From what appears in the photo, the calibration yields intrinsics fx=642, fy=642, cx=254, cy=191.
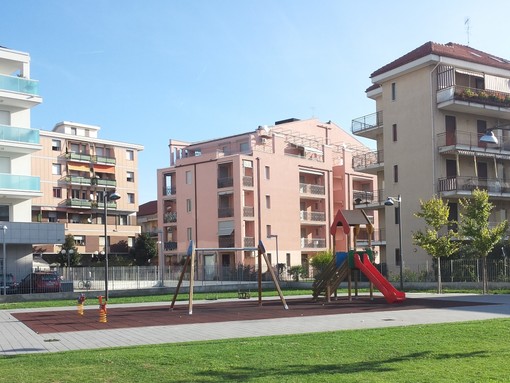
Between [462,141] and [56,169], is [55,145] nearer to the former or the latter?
[56,169]

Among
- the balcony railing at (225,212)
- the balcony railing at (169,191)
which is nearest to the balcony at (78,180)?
the balcony railing at (169,191)

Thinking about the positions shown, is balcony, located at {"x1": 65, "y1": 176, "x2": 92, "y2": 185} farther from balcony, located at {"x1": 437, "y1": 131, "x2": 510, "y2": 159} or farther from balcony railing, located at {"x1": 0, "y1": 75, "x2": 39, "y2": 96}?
balcony, located at {"x1": 437, "y1": 131, "x2": 510, "y2": 159}

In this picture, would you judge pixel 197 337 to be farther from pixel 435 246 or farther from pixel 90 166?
pixel 90 166

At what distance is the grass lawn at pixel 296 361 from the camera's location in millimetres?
8906

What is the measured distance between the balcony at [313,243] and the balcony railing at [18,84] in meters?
33.9

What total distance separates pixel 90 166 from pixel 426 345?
232 ft

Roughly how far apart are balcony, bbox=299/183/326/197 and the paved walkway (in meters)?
46.7

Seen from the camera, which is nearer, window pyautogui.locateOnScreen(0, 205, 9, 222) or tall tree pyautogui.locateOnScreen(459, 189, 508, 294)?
tall tree pyautogui.locateOnScreen(459, 189, 508, 294)

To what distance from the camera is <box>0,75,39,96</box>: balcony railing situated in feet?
136

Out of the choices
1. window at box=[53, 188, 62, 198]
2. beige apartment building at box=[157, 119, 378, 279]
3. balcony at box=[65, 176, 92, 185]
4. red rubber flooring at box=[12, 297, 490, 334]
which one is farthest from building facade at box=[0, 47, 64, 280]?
balcony at box=[65, 176, 92, 185]

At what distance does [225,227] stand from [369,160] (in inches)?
676

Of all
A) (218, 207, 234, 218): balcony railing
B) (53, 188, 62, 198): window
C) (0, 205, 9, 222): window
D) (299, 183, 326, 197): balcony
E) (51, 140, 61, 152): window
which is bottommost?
(0, 205, 9, 222): window

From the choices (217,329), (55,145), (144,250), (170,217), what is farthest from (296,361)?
(55,145)

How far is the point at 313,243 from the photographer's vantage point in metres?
68.6
